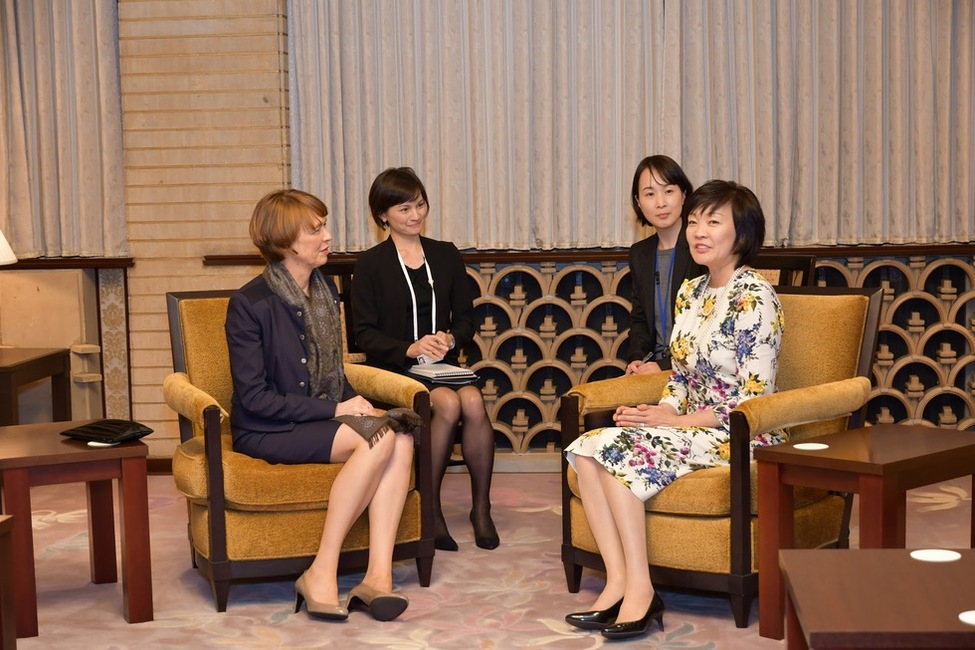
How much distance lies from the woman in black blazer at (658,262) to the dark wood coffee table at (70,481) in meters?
1.71

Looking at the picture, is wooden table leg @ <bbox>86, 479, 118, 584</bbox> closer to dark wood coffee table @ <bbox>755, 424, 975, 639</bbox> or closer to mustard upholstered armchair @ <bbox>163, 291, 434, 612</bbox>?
mustard upholstered armchair @ <bbox>163, 291, 434, 612</bbox>

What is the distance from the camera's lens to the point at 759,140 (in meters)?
5.18

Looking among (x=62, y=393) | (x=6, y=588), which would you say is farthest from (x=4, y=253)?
(x=6, y=588)

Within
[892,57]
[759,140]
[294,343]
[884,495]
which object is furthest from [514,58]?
[884,495]

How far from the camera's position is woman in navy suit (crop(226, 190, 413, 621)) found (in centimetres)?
343

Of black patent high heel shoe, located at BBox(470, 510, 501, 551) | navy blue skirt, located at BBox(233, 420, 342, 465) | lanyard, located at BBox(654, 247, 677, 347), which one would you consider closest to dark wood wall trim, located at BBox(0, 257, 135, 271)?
navy blue skirt, located at BBox(233, 420, 342, 465)

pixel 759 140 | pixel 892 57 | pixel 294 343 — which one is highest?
pixel 892 57

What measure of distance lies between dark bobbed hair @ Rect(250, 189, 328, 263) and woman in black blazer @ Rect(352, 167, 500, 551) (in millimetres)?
619

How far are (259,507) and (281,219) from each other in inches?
34.9

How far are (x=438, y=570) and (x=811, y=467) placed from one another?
1.39 m

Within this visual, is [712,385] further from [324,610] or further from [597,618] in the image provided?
[324,610]

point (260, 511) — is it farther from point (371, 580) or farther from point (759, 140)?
point (759, 140)

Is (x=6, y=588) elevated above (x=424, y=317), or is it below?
below

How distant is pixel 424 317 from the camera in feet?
14.4
